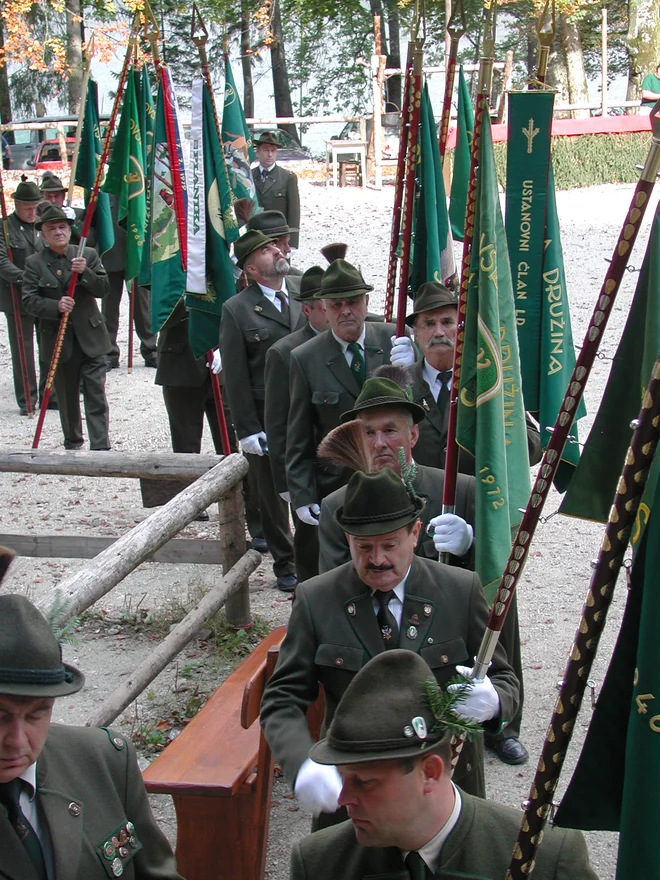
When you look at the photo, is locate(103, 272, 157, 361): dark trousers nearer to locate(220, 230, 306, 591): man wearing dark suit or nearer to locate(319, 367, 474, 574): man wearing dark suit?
locate(220, 230, 306, 591): man wearing dark suit

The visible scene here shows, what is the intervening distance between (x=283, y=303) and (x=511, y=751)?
3475 millimetres

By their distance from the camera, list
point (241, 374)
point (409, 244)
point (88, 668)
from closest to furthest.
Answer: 1. point (409, 244)
2. point (88, 668)
3. point (241, 374)

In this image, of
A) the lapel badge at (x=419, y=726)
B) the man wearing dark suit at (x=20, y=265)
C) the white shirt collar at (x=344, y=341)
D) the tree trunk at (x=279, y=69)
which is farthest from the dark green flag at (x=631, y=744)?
the tree trunk at (x=279, y=69)

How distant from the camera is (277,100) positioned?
43969 millimetres

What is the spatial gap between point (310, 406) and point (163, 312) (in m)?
2.59

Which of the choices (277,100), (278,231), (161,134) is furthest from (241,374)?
(277,100)

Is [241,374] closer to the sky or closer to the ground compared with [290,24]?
closer to the ground

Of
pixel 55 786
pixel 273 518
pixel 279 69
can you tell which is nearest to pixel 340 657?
pixel 55 786

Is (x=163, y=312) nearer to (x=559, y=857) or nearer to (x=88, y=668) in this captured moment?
(x=88, y=668)

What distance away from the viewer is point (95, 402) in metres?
10.2

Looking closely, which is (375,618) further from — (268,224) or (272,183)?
(272,183)

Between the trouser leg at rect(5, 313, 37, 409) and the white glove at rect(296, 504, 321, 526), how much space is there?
22.4 ft

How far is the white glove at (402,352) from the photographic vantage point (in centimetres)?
581

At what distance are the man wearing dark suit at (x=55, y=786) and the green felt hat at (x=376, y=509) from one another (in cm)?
97
